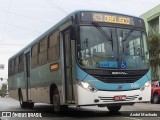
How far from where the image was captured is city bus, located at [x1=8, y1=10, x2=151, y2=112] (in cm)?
1184

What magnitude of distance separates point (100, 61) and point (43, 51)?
4333 millimetres

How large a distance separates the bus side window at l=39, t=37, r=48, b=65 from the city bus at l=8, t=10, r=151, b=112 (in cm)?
139

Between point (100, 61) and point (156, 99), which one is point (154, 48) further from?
point (100, 61)

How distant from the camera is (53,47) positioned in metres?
14.2

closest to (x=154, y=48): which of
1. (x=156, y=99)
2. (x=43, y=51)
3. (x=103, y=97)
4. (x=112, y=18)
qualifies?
(x=156, y=99)

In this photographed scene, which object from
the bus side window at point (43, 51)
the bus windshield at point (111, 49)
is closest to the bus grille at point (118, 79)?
the bus windshield at point (111, 49)

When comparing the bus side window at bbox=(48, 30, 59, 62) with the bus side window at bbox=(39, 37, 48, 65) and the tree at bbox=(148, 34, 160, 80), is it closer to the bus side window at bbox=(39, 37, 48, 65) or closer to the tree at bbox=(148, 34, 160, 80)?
the bus side window at bbox=(39, 37, 48, 65)

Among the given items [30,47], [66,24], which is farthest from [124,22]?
[30,47]

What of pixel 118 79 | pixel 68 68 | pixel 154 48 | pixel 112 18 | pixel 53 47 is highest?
pixel 154 48

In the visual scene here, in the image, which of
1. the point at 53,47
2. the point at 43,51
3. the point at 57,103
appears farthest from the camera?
the point at 43,51

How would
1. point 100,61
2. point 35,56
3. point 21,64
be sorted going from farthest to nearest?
A: point 21,64, point 35,56, point 100,61

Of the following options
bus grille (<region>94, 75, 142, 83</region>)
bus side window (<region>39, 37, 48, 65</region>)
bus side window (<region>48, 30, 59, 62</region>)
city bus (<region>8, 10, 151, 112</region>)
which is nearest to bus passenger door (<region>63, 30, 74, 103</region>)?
city bus (<region>8, 10, 151, 112</region>)

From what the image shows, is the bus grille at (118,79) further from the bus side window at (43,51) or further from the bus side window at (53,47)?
the bus side window at (43,51)

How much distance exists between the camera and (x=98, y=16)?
1248cm
